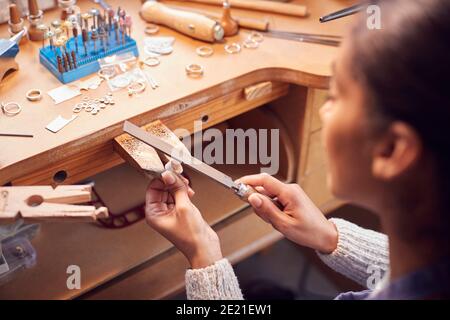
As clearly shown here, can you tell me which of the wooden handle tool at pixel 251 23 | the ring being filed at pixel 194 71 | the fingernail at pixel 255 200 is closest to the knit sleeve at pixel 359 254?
the fingernail at pixel 255 200

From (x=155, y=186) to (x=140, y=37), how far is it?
1.43 feet

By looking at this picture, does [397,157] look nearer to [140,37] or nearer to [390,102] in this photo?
[390,102]

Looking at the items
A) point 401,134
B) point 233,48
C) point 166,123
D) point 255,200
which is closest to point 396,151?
point 401,134

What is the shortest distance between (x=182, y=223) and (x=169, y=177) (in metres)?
0.07

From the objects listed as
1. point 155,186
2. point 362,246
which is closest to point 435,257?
point 362,246

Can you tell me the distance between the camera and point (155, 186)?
34.2 inches

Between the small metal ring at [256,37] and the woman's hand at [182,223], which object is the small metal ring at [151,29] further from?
the woman's hand at [182,223]

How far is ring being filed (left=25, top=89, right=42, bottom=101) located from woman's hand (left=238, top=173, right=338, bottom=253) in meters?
0.41

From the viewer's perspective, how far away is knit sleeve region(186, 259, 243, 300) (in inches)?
30.1

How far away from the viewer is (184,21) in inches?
45.3

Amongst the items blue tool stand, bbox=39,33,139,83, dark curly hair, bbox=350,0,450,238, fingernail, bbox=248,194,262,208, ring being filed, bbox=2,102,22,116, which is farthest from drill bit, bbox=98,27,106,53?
dark curly hair, bbox=350,0,450,238

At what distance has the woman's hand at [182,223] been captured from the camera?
81cm

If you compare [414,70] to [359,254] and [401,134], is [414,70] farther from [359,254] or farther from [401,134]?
[359,254]

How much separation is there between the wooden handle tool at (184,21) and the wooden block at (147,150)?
27 cm
